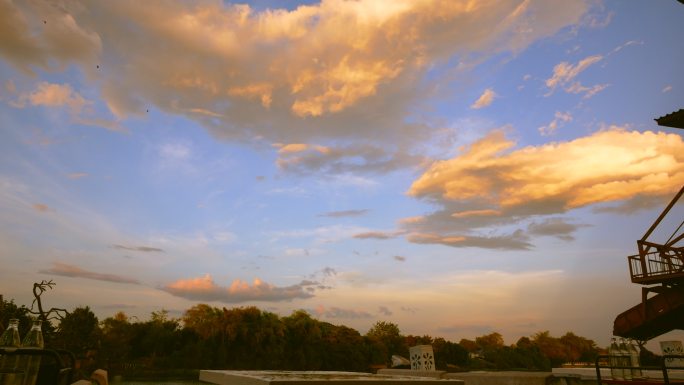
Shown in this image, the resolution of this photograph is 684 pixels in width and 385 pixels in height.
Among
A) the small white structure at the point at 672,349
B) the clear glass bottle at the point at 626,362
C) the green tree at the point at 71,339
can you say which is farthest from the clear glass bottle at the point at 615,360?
the green tree at the point at 71,339

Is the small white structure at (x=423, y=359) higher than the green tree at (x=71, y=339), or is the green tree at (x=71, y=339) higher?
Answer: the green tree at (x=71, y=339)

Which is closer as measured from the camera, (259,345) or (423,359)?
(423,359)

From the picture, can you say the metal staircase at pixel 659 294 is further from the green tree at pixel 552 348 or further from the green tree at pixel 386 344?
the green tree at pixel 386 344

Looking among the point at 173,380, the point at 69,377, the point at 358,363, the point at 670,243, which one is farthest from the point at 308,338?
the point at 69,377

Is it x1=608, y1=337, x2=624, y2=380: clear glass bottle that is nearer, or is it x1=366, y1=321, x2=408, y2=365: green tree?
x1=608, y1=337, x2=624, y2=380: clear glass bottle

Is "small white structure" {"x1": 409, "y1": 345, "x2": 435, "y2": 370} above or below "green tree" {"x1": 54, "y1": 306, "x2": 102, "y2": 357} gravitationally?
below

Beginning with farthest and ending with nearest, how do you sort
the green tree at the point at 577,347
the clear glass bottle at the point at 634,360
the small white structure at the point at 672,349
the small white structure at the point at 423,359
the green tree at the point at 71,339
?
the green tree at the point at 577,347 < the small white structure at the point at 423,359 < the small white structure at the point at 672,349 < the green tree at the point at 71,339 < the clear glass bottle at the point at 634,360

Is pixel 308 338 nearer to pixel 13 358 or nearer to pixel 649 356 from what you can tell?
pixel 649 356

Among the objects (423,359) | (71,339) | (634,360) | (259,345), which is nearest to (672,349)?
(634,360)

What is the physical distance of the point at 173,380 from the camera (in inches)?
1023

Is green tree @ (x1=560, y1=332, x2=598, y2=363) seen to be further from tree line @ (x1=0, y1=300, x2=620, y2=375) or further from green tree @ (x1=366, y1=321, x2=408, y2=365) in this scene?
green tree @ (x1=366, y1=321, x2=408, y2=365)

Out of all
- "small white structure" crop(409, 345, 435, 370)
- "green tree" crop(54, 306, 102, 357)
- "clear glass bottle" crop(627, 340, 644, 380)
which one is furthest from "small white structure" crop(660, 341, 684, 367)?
"green tree" crop(54, 306, 102, 357)

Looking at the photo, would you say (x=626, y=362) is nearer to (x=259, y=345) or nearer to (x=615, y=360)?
(x=615, y=360)

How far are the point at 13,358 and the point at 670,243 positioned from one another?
17.7 metres
